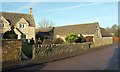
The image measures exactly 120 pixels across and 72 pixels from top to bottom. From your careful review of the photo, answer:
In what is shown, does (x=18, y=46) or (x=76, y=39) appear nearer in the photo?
(x=18, y=46)

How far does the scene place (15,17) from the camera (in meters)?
46.7

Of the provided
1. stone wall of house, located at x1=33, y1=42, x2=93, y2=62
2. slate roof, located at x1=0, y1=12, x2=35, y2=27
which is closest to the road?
stone wall of house, located at x1=33, y1=42, x2=93, y2=62

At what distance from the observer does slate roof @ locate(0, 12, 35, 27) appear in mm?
44812

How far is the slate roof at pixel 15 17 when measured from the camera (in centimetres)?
4481

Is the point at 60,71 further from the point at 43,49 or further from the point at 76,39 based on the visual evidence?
the point at 76,39

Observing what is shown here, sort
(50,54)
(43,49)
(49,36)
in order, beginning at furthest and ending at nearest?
(49,36), (50,54), (43,49)

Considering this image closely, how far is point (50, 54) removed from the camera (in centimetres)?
2227

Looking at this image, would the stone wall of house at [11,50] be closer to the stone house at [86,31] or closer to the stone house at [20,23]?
the stone house at [20,23]

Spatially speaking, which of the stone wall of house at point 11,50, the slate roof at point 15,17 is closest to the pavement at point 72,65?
the stone wall of house at point 11,50

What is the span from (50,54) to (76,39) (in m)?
17.8

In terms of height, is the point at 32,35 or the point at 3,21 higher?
the point at 3,21

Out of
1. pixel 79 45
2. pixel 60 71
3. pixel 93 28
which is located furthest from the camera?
pixel 93 28

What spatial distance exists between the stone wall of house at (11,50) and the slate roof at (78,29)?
3863 cm

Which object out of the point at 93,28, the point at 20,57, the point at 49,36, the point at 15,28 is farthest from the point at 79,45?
the point at 49,36
